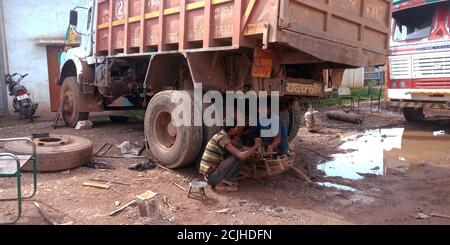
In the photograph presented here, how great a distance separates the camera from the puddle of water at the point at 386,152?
592cm

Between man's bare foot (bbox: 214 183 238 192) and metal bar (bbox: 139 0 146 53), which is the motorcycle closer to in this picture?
metal bar (bbox: 139 0 146 53)

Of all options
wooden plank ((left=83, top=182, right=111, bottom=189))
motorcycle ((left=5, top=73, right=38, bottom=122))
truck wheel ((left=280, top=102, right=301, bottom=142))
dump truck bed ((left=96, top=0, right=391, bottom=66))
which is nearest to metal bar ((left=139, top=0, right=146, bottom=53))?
dump truck bed ((left=96, top=0, right=391, bottom=66))

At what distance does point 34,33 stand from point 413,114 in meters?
11.1

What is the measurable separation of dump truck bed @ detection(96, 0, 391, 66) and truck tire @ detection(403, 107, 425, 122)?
5.43 meters

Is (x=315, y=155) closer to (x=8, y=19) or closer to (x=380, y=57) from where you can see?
(x=380, y=57)

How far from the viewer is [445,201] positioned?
441 cm

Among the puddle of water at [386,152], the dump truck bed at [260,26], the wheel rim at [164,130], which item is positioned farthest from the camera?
the puddle of water at [386,152]

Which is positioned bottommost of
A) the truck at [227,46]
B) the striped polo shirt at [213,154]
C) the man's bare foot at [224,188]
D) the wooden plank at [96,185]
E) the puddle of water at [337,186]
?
the puddle of water at [337,186]

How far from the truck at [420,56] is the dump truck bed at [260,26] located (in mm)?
3922

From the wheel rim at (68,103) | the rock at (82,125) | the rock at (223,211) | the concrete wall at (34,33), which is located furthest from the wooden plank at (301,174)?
the concrete wall at (34,33)

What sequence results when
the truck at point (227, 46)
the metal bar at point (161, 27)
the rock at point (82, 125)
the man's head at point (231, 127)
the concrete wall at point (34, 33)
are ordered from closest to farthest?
the truck at point (227, 46)
the man's head at point (231, 127)
the metal bar at point (161, 27)
the rock at point (82, 125)
the concrete wall at point (34, 33)

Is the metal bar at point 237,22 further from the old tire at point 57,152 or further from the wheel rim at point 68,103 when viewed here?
the wheel rim at point 68,103

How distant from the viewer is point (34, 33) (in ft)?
38.1

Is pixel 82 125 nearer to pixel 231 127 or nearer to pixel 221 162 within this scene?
pixel 231 127
